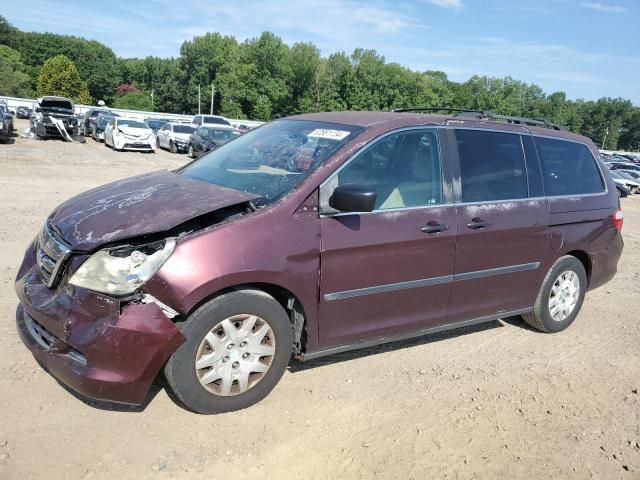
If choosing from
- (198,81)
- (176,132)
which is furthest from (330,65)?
(176,132)

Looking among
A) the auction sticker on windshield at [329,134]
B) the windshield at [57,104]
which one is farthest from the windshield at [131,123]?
the auction sticker on windshield at [329,134]

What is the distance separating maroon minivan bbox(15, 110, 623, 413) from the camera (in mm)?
3096

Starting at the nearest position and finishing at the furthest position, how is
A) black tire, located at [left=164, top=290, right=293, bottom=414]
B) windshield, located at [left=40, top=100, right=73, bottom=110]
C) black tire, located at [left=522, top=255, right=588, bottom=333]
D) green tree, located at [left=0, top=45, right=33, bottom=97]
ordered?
1. black tire, located at [left=164, top=290, right=293, bottom=414]
2. black tire, located at [left=522, top=255, right=588, bottom=333]
3. windshield, located at [left=40, top=100, right=73, bottom=110]
4. green tree, located at [left=0, top=45, right=33, bottom=97]

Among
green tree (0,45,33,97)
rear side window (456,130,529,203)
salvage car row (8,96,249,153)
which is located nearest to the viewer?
rear side window (456,130,529,203)

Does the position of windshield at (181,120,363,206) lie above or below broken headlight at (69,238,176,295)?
above

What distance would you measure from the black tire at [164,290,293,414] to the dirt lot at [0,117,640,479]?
11 centimetres

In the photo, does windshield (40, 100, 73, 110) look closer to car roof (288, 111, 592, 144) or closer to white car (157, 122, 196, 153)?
white car (157, 122, 196, 153)

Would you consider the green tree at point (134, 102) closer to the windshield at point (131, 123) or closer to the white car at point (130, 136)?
the windshield at point (131, 123)

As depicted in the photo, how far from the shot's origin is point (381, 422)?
3574 millimetres

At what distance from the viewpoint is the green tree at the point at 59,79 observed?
88375mm

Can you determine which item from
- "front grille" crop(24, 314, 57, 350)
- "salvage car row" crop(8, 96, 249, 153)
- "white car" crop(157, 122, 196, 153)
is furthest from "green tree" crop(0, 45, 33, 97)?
"front grille" crop(24, 314, 57, 350)

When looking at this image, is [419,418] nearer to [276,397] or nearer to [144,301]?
[276,397]

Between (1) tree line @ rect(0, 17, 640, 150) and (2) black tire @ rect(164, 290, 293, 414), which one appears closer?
(2) black tire @ rect(164, 290, 293, 414)

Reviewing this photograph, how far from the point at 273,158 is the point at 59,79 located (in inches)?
3835
